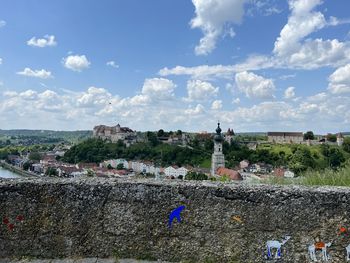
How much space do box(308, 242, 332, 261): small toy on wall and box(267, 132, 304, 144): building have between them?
438ft

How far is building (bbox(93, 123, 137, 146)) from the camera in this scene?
445ft

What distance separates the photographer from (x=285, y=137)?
138 meters

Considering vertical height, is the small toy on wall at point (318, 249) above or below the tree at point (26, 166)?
above

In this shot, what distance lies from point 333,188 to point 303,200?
303 mm

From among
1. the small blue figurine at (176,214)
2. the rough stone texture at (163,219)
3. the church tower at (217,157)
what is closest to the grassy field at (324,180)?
the rough stone texture at (163,219)

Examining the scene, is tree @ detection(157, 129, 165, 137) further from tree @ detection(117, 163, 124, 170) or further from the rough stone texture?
the rough stone texture

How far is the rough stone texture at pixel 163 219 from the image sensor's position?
10.6ft

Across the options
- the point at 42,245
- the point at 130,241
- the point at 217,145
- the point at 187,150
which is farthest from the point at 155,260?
the point at 187,150

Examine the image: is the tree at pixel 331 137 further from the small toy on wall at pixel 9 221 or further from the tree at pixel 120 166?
the small toy on wall at pixel 9 221

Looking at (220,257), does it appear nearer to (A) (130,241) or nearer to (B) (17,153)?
(A) (130,241)

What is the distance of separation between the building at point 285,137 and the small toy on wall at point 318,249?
133 metres

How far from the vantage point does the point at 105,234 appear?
343cm

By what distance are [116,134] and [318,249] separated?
461 feet

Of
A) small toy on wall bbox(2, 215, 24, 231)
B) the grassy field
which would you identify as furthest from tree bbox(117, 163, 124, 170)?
small toy on wall bbox(2, 215, 24, 231)
